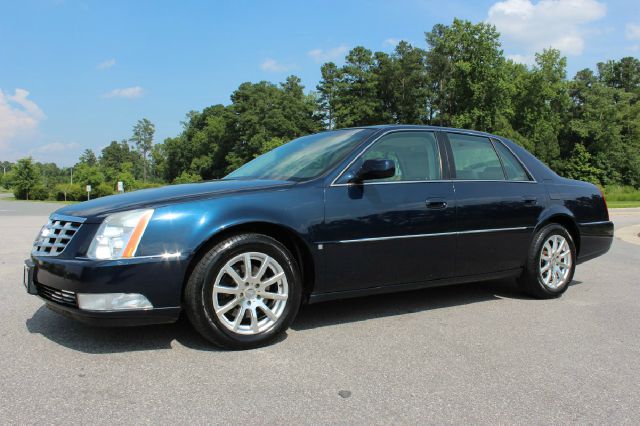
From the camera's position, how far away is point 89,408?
8.47 feet

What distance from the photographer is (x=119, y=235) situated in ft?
10.6

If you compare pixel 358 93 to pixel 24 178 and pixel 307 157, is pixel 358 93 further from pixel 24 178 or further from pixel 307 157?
pixel 307 157

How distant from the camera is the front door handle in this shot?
4.26 meters

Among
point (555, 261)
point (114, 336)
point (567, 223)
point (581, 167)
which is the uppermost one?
point (581, 167)

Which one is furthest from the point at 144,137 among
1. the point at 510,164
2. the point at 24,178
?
the point at 510,164

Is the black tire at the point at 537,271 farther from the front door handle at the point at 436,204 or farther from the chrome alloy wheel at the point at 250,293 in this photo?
the chrome alloy wheel at the point at 250,293

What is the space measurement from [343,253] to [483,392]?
1393 millimetres

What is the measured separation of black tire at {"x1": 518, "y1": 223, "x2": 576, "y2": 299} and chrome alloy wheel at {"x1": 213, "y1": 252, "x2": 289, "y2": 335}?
2.66 meters

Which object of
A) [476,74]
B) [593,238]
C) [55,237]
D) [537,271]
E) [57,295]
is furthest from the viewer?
[476,74]

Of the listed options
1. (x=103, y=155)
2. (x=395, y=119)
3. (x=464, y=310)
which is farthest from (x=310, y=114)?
(x=103, y=155)

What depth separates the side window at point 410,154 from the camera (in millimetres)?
4297

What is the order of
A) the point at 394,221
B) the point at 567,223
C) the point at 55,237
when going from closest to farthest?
the point at 55,237, the point at 394,221, the point at 567,223

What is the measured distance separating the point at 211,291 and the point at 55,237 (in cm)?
111

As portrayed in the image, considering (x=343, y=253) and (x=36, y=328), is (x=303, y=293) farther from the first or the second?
(x=36, y=328)
